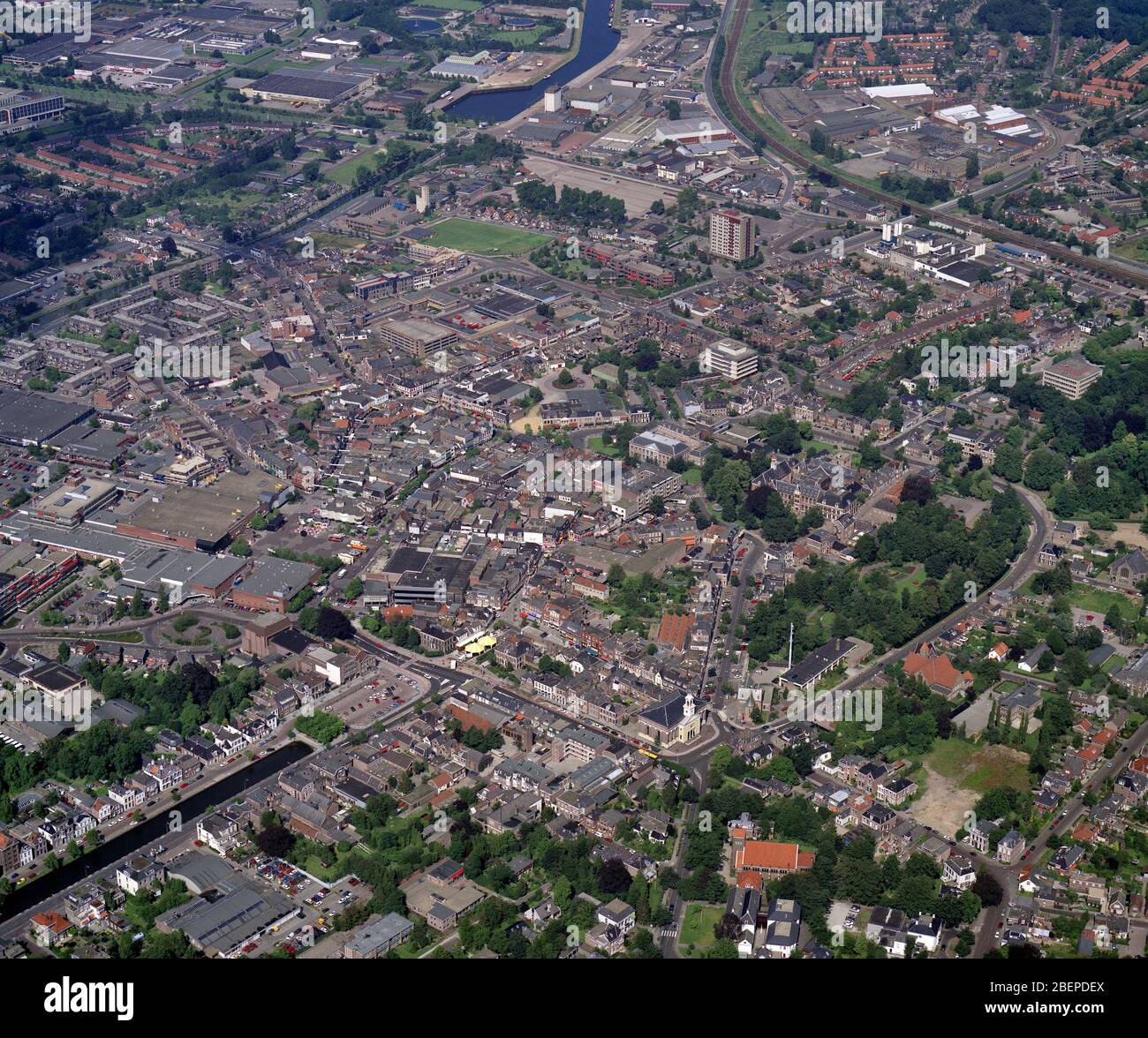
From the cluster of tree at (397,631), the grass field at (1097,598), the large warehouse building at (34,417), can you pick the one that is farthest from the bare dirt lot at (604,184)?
the cluster of tree at (397,631)

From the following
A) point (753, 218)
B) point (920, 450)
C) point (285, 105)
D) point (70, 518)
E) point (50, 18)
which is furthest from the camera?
point (50, 18)

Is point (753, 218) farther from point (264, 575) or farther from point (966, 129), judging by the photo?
point (264, 575)

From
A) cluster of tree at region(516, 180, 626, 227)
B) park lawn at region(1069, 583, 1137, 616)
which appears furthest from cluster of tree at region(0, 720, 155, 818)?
cluster of tree at region(516, 180, 626, 227)

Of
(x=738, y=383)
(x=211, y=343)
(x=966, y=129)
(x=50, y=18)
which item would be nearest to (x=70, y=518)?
(x=211, y=343)

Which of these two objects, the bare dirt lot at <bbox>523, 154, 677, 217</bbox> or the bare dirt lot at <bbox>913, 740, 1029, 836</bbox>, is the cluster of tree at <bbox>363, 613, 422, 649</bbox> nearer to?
the bare dirt lot at <bbox>913, 740, 1029, 836</bbox>

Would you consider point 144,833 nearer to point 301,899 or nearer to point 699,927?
point 301,899

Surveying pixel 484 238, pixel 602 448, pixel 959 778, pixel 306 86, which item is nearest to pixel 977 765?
pixel 959 778
